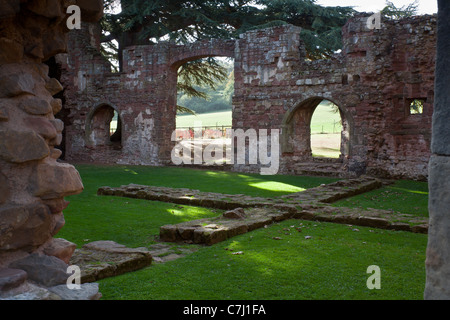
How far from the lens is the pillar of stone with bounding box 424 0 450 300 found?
2000 mm

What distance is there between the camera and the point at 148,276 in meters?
3.87

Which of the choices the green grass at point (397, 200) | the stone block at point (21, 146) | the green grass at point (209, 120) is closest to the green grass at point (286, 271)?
the stone block at point (21, 146)

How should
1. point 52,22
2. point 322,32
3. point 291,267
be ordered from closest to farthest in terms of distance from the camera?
point 52,22 → point 291,267 → point 322,32

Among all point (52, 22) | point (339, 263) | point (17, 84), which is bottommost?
point (339, 263)

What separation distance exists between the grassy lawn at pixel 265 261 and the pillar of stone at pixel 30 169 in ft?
2.48

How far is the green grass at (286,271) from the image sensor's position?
349cm

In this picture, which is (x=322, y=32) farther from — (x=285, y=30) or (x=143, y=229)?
(x=143, y=229)

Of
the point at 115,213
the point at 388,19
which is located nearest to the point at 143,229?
the point at 115,213

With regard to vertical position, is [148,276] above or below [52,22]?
below

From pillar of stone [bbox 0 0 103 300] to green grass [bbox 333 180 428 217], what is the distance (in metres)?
6.07
